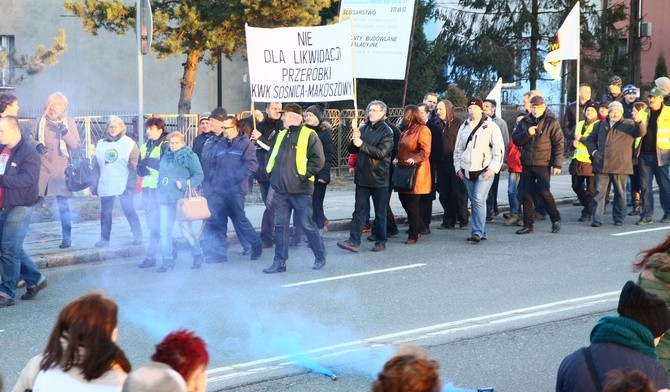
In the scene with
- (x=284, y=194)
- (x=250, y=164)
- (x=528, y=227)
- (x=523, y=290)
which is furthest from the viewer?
(x=528, y=227)

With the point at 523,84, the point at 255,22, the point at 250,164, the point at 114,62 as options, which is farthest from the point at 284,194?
the point at 523,84

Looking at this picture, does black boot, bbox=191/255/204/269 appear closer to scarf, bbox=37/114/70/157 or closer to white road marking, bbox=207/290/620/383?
scarf, bbox=37/114/70/157

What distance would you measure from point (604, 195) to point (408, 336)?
7.33 meters

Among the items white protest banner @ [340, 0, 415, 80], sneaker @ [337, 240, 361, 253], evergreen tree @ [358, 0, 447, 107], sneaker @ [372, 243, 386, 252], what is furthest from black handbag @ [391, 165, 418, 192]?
evergreen tree @ [358, 0, 447, 107]

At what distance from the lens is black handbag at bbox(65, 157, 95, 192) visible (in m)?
12.2

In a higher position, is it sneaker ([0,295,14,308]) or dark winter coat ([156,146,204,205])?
dark winter coat ([156,146,204,205])

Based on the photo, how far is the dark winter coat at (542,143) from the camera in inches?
553

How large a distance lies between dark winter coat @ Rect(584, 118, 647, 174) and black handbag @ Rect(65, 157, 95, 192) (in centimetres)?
700

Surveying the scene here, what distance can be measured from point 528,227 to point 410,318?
5537 millimetres

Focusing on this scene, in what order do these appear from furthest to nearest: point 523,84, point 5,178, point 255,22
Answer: point 523,84, point 255,22, point 5,178

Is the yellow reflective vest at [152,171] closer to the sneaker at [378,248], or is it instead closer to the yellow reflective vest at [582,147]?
the sneaker at [378,248]

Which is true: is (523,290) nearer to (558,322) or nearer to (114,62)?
(558,322)

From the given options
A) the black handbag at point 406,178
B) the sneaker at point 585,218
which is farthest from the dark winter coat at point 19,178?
the sneaker at point 585,218

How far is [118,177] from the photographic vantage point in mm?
12359
